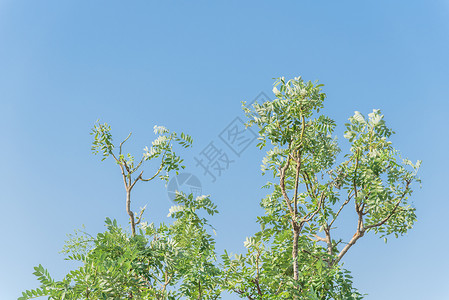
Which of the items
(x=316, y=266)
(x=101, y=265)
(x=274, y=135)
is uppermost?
(x=274, y=135)

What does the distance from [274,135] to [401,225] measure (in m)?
3.49

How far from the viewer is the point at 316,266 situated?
22.9 feet

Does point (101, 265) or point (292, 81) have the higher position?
point (292, 81)

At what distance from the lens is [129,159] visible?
7922mm

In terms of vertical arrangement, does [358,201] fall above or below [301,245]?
above

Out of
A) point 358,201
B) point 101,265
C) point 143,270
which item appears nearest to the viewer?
point 101,265

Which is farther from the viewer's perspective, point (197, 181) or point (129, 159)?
point (197, 181)

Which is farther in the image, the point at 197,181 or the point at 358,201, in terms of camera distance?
the point at 197,181

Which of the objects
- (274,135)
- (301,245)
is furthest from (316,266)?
(274,135)

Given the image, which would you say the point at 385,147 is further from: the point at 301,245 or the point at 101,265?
the point at 101,265

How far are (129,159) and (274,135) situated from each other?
113 inches

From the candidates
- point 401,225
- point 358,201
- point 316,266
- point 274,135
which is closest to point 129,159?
point 274,135

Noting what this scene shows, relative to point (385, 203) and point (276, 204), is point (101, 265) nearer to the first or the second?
point (276, 204)

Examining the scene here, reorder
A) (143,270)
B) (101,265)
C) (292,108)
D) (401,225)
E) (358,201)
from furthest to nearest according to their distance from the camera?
(401,225), (358,201), (292,108), (143,270), (101,265)
